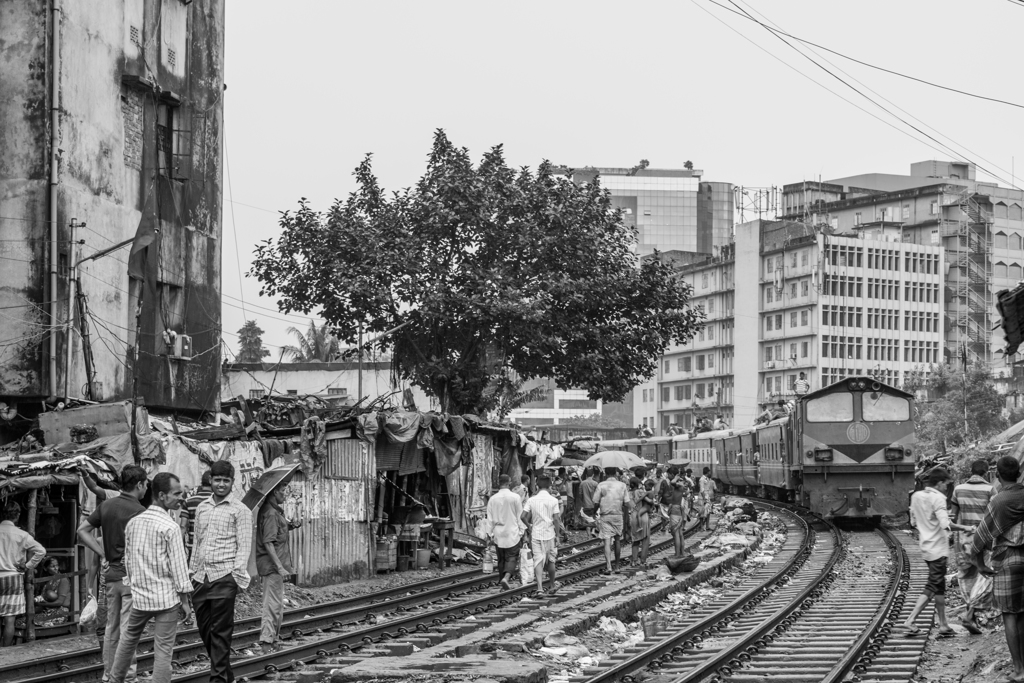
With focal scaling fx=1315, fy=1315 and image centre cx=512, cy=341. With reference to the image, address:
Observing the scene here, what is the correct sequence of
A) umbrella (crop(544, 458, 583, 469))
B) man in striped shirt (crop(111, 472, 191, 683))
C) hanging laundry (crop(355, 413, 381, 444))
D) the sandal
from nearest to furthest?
man in striped shirt (crop(111, 472, 191, 683)) → the sandal → hanging laundry (crop(355, 413, 381, 444)) → umbrella (crop(544, 458, 583, 469))

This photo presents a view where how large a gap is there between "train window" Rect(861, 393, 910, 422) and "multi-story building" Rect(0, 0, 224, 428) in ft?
47.9

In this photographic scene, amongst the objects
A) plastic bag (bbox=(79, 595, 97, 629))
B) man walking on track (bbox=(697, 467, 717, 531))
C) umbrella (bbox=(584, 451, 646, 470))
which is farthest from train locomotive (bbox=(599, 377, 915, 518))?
plastic bag (bbox=(79, 595, 97, 629))

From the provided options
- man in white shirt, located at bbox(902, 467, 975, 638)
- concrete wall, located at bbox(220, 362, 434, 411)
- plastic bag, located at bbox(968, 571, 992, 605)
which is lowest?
plastic bag, located at bbox(968, 571, 992, 605)

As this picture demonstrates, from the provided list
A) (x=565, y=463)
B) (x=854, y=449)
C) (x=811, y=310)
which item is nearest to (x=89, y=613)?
(x=854, y=449)

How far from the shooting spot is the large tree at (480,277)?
108 ft

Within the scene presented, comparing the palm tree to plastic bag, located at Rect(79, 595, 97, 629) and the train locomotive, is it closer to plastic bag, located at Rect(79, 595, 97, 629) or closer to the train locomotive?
the train locomotive

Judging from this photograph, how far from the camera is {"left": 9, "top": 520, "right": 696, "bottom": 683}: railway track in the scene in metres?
12.2

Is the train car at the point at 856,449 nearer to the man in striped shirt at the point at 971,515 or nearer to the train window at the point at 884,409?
the train window at the point at 884,409

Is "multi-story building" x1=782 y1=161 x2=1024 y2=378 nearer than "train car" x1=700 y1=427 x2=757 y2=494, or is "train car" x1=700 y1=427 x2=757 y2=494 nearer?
"train car" x1=700 y1=427 x2=757 y2=494

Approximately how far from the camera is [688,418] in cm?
10250

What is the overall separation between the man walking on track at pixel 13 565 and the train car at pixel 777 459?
20.1 meters

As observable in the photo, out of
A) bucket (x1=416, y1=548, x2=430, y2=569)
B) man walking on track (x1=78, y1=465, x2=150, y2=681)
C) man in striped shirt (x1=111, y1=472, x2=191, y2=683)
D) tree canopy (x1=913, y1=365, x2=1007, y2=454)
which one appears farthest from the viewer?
tree canopy (x1=913, y1=365, x2=1007, y2=454)

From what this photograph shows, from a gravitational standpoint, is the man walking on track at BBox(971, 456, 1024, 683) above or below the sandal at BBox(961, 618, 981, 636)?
above

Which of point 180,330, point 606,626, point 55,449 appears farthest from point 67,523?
point 180,330
